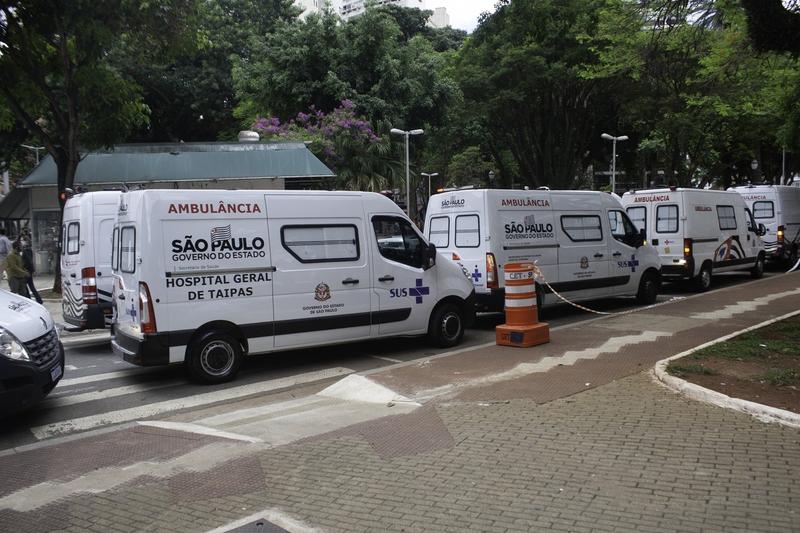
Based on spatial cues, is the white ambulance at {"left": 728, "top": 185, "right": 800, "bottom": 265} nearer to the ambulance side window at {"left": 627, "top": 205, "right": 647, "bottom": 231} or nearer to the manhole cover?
the ambulance side window at {"left": 627, "top": 205, "right": 647, "bottom": 231}

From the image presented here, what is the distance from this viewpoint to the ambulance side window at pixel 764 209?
22156 mm

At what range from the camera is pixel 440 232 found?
489 inches

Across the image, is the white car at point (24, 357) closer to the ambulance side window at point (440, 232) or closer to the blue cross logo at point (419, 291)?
the blue cross logo at point (419, 291)

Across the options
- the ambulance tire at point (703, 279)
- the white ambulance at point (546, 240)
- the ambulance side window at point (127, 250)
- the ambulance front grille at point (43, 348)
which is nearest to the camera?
the ambulance front grille at point (43, 348)

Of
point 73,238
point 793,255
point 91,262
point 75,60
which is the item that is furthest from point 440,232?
point 793,255

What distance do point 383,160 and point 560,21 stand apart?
954 cm

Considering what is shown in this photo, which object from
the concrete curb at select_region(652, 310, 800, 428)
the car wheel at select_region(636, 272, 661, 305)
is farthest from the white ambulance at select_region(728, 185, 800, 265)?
the concrete curb at select_region(652, 310, 800, 428)

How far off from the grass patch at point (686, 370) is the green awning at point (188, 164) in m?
19.1

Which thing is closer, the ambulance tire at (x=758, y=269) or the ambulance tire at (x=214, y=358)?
the ambulance tire at (x=214, y=358)

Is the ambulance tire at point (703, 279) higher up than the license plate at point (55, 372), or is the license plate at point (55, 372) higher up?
the ambulance tire at point (703, 279)

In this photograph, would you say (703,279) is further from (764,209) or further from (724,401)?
(724,401)

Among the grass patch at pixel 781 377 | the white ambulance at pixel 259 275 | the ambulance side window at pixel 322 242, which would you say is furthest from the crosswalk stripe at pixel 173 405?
the grass patch at pixel 781 377

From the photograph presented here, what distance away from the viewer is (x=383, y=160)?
30500mm

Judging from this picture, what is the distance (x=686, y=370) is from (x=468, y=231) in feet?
17.1
